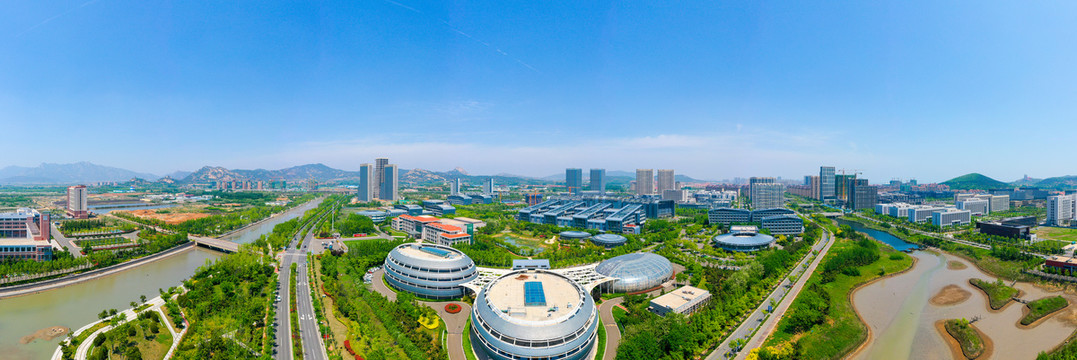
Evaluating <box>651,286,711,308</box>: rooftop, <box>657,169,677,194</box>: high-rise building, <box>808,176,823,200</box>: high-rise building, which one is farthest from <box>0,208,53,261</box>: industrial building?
<box>808,176,823,200</box>: high-rise building

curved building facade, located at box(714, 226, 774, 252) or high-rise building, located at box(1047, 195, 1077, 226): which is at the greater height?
high-rise building, located at box(1047, 195, 1077, 226)

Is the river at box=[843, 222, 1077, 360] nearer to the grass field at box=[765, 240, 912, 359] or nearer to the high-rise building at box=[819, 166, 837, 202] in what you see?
the grass field at box=[765, 240, 912, 359]

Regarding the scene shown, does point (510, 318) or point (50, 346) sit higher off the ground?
point (510, 318)

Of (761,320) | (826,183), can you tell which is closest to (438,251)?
(761,320)

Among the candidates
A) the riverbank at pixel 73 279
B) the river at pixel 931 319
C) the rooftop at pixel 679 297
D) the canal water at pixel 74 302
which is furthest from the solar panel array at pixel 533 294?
the riverbank at pixel 73 279

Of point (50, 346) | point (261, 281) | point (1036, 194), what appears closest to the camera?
point (50, 346)

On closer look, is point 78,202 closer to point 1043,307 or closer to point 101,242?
point 101,242

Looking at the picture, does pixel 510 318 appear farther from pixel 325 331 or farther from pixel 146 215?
→ pixel 146 215

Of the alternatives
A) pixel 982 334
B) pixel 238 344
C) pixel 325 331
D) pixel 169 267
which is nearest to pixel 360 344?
pixel 325 331
